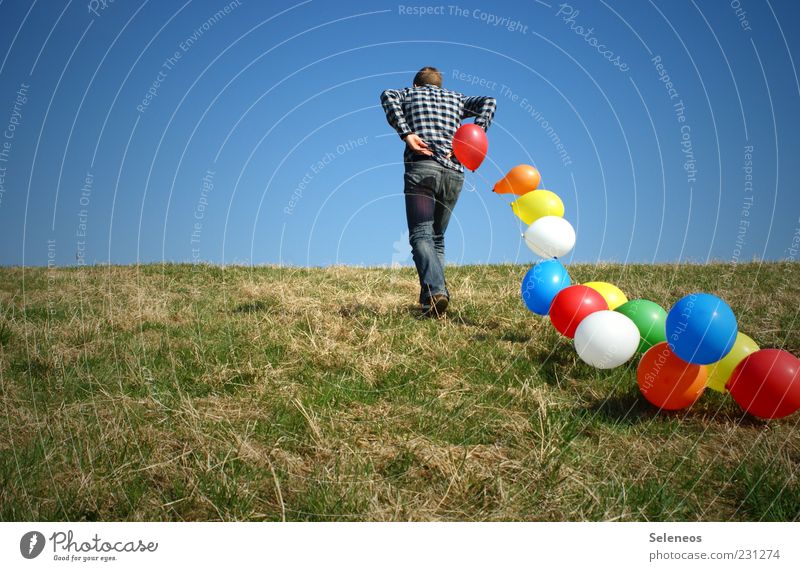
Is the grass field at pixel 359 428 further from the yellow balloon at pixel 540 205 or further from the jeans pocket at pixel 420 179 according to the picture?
the jeans pocket at pixel 420 179

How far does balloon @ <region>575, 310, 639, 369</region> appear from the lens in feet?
15.0

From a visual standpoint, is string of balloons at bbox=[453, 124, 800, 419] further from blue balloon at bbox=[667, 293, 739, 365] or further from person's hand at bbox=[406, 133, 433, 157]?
person's hand at bbox=[406, 133, 433, 157]

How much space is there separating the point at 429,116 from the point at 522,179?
1540 millimetres

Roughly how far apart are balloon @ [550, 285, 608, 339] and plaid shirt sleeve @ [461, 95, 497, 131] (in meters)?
2.88

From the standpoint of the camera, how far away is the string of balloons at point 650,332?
380 centimetres

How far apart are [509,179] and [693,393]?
12.0 ft

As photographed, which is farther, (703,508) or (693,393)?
(693,393)

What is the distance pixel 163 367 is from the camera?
514 centimetres

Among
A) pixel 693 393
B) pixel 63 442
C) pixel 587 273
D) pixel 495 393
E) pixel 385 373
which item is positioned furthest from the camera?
pixel 587 273

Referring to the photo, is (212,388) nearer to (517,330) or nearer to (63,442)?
(63,442)

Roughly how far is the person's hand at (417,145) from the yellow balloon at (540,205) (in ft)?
4.61

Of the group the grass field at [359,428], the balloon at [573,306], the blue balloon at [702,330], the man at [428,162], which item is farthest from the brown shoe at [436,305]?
the blue balloon at [702,330]

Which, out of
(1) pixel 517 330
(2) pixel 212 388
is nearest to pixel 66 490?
(2) pixel 212 388
